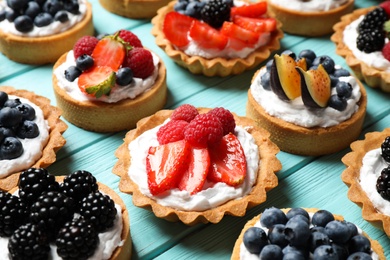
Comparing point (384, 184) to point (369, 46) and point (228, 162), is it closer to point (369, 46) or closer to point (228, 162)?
point (228, 162)

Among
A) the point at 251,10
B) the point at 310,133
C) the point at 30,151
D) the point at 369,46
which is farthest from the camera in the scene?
the point at 251,10

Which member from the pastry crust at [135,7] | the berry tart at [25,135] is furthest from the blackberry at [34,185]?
the pastry crust at [135,7]

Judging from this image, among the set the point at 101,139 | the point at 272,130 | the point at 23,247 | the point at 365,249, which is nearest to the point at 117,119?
the point at 101,139

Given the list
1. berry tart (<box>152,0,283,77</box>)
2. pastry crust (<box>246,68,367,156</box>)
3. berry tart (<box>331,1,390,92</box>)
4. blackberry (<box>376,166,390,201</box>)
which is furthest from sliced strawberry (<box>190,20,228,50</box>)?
blackberry (<box>376,166,390,201</box>)

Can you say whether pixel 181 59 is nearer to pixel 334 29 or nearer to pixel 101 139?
pixel 101 139

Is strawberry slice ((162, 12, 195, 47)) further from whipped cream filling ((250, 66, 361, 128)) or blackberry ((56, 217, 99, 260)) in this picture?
blackberry ((56, 217, 99, 260))

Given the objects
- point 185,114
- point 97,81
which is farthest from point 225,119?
point 97,81

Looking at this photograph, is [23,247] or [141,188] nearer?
[23,247]
